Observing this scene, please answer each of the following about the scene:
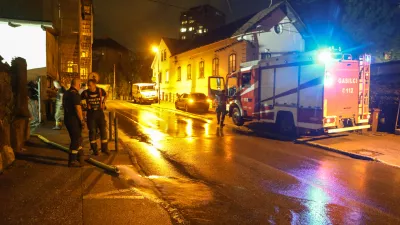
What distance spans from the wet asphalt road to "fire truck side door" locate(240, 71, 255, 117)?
4.39 metres

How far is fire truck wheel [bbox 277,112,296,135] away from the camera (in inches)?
527

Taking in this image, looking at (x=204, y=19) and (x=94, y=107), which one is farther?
(x=204, y=19)

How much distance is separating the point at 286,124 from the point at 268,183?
7.29 m

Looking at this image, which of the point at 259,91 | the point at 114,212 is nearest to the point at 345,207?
the point at 114,212

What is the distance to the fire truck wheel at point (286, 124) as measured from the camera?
1340 centimetres

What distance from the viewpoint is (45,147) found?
30.3 ft

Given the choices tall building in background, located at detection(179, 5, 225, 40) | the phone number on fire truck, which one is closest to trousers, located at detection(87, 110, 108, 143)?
the phone number on fire truck

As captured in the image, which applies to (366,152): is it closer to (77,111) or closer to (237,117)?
(237,117)

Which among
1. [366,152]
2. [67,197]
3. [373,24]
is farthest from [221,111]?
[67,197]

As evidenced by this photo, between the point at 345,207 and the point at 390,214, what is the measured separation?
61 centimetres

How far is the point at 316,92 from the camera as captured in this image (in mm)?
12023

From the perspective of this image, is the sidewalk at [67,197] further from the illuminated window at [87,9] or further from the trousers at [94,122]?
the illuminated window at [87,9]

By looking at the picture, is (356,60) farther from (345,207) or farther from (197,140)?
(345,207)

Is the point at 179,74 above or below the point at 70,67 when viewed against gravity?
above
